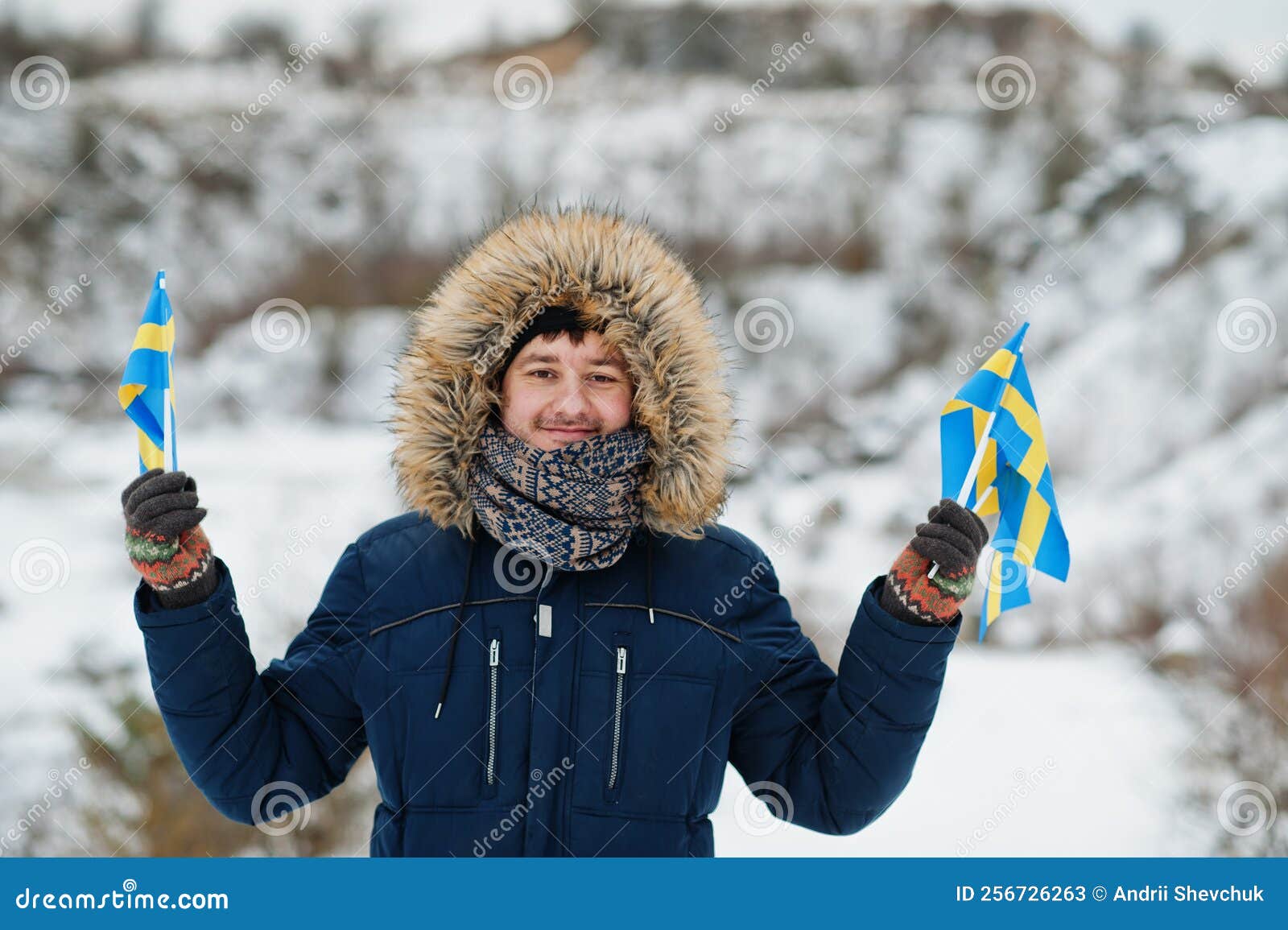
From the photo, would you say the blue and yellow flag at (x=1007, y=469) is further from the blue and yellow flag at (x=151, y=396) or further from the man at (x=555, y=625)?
the blue and yellow flag at (x=151, y=396)

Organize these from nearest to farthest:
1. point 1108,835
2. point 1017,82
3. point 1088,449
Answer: point 1108,835 → point 1088,449 → point 1017,82

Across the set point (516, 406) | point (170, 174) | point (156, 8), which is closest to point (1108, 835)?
point (516, 406)

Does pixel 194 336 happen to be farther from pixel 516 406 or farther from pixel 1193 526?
pixel 516 406

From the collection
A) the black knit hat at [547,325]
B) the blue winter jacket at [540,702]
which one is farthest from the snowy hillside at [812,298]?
the black knit hat at [547,325]

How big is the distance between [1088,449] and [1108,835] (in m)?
5.57

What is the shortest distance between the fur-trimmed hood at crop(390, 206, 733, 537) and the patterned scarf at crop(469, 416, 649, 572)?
0.05 meters

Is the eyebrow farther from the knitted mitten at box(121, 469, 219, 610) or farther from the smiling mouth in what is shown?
the knitted mitten at box(121, 469, 219, 610)

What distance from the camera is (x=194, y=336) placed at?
1266 centimetres

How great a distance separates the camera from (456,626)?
71.8 inches

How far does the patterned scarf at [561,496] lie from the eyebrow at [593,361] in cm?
12

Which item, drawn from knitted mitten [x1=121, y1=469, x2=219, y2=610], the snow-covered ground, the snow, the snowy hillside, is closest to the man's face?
knitted mitten [x1=121, y1=469, x2=219, y2=610]

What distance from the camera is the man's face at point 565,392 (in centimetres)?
186

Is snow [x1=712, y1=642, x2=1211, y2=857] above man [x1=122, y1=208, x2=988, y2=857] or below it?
above

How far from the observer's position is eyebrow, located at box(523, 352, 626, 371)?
1.90 m
